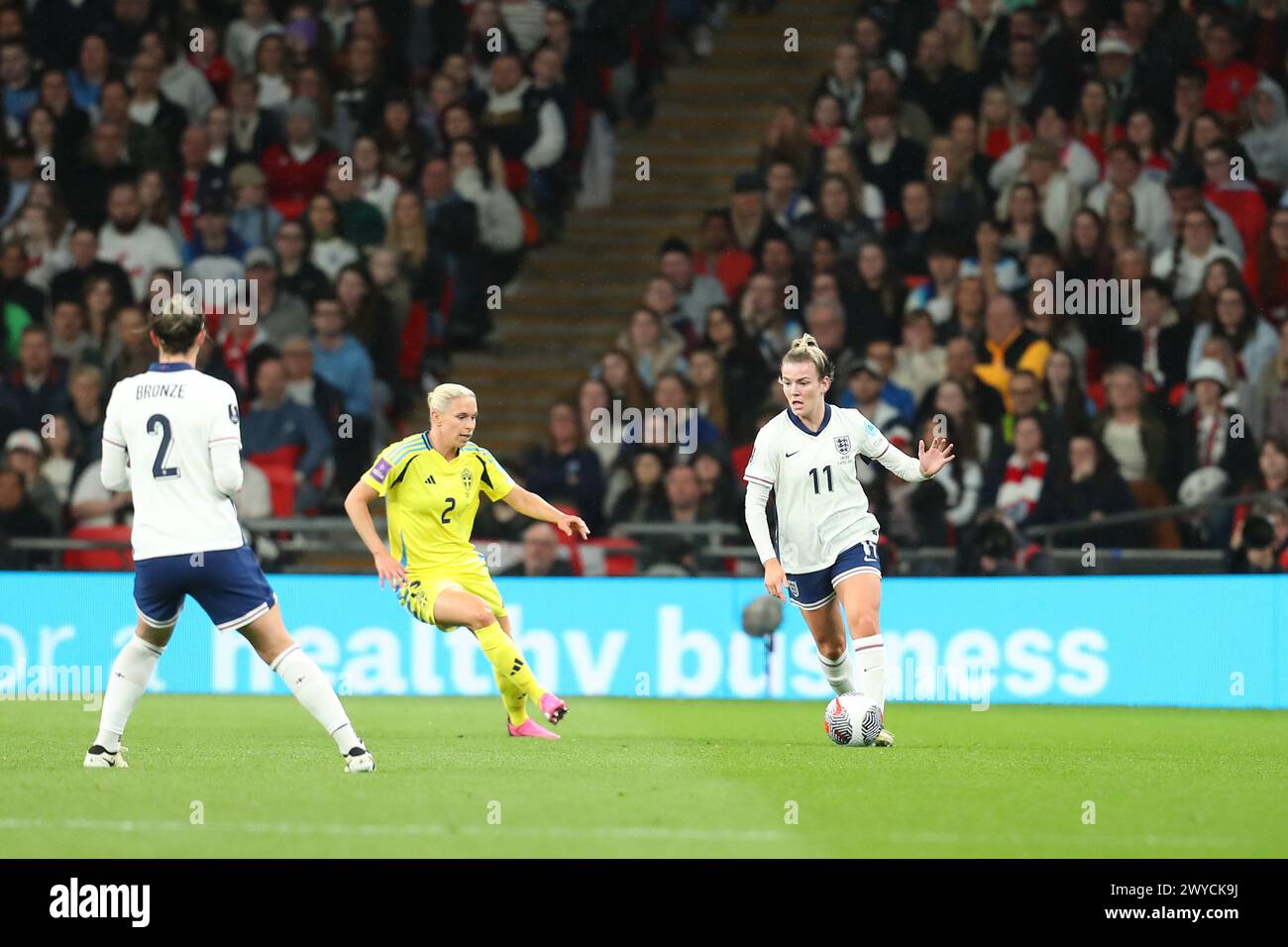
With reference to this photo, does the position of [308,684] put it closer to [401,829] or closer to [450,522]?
[401,829]

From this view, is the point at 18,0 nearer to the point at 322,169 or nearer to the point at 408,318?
the point at 322,169

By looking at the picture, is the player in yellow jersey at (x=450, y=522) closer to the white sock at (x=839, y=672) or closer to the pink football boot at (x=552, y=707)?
the pink football boot at (x=552, y=707)

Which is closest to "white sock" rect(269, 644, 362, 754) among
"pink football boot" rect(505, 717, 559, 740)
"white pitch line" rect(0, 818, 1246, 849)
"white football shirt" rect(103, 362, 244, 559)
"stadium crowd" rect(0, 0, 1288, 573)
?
"white football shirt" rect(103, 362, 244, 559)

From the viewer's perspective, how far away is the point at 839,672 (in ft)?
39.8

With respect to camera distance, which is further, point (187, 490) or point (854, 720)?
point (854, 720)

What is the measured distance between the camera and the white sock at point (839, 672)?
39.5 ft

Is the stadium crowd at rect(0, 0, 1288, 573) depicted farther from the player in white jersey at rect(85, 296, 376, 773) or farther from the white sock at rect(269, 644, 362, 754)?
the player in white jersey at rect(85, 296, 376, 773)

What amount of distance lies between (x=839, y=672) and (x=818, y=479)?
4.02 ft

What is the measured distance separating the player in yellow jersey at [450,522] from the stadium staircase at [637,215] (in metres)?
7.74

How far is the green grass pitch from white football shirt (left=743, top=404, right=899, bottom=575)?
1.11 meters

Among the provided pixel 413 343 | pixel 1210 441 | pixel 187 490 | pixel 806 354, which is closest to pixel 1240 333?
pixel 1210 441

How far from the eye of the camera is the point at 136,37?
22.2m

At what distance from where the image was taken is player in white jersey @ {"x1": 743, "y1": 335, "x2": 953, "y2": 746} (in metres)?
11.5

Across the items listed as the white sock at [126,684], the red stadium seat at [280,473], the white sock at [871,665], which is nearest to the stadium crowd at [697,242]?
the red stadium seat at [280,473]
